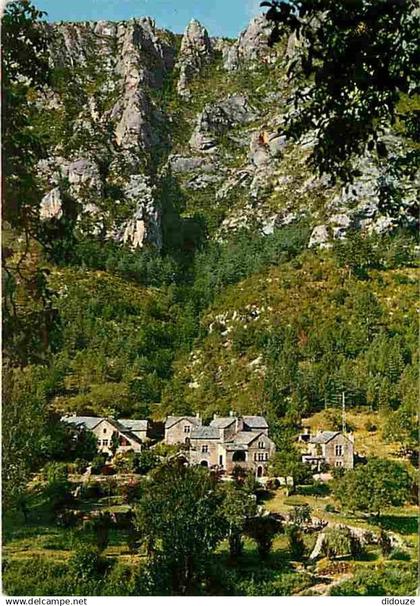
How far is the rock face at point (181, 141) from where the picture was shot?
11.8 metres

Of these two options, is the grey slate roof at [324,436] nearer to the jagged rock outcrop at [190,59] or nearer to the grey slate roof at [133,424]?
the grey slate roof at [133,424]

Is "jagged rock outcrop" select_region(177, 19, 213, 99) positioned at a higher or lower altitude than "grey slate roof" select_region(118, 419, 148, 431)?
higher

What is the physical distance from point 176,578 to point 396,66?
2.39 metres

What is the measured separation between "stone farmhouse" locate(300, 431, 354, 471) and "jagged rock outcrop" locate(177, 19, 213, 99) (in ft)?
57.2

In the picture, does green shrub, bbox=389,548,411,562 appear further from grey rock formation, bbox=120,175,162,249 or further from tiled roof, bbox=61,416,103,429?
grey rock formation, bbox=120,175,162,249

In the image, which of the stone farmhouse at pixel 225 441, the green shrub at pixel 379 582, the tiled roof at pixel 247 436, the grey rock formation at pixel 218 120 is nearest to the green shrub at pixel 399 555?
the green shrub at pixel 379 582

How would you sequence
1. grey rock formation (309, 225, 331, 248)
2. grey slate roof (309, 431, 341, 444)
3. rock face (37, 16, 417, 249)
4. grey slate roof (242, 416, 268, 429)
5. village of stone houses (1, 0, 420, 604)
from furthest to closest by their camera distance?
grey rock formation (309, 225, 331, 248) → rock face (37, 16, 417, 249) → grey slate roof (309, 431, 341, 444) → grey slate roof (242, 416, 268, 429) → village of stone houses (1, 0, 420, 604)

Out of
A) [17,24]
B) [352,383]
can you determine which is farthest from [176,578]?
[352,383]

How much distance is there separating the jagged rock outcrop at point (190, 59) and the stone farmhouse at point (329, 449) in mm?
17430

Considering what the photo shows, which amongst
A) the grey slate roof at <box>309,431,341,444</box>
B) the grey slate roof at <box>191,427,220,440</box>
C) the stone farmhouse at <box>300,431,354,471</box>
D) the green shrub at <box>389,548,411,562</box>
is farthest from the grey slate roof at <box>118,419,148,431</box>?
the green shrub at <box>389,548,411,562</box>

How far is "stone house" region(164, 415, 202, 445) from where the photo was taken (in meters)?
6.74

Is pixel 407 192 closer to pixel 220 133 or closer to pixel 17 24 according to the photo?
pixel 17 24

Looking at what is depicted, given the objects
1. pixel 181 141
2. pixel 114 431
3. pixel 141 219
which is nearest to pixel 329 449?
pixel 114 431

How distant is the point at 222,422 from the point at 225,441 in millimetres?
1024
